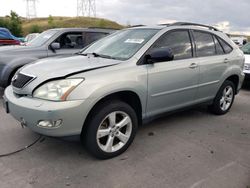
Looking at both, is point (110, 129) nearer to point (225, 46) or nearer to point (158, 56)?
point (158, 56)

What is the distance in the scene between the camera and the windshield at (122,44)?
3.91 meters

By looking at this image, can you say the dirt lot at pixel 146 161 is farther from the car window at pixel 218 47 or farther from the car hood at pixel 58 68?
the car window at pixel 218 47

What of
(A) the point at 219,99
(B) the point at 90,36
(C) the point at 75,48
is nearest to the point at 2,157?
(A) the point at 219,99

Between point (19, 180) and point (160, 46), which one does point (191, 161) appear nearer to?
point (160, 46)

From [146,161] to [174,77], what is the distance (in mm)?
1343

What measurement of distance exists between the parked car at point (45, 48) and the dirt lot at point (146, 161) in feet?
5.89

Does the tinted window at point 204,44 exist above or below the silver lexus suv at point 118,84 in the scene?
above

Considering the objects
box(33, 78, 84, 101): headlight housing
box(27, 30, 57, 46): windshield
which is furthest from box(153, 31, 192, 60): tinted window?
box(27, 30, 57, 46): windshield

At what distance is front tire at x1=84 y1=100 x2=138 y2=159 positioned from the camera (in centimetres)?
325

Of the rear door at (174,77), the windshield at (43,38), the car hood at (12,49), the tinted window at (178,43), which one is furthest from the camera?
the windshield at (43,38)

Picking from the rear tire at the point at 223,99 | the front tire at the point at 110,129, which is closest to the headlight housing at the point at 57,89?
the front tire at the point at 110,129

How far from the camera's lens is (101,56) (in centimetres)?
407

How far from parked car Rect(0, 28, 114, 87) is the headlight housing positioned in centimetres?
335

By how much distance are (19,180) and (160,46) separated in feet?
8.32
